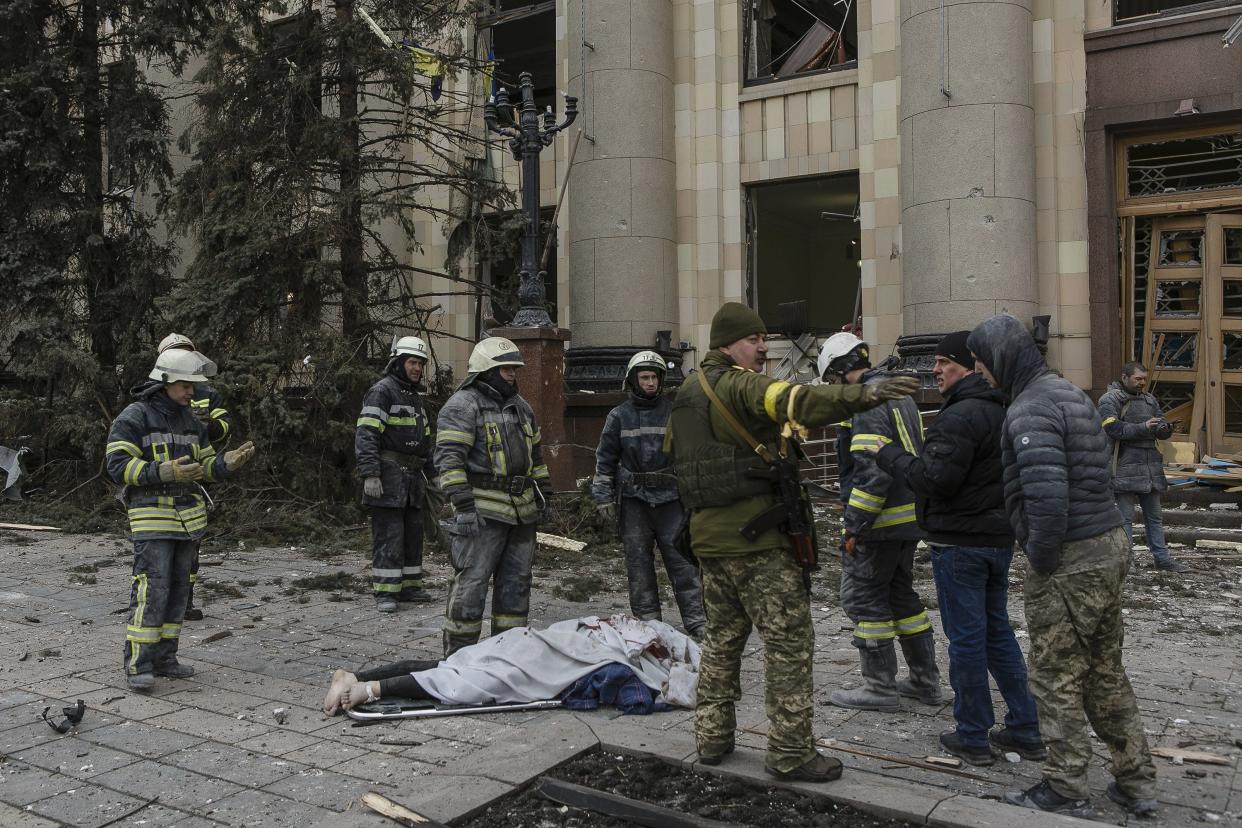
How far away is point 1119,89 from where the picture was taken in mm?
12727

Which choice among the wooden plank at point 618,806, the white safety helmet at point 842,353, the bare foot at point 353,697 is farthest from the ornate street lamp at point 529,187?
the wooden plank at point 618,806

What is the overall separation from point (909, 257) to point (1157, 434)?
4.39 meters

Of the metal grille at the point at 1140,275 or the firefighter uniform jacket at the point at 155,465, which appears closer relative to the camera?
the firefighter uniform jacket at the point at 155,465

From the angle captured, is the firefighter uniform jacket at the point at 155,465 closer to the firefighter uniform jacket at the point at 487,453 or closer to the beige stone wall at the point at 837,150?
the firefighter uniform jacket at the point at 487,453

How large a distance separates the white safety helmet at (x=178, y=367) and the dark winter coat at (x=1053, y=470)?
478cm

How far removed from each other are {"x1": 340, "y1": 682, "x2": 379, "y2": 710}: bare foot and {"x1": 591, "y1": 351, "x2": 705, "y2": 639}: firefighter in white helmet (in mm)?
2335

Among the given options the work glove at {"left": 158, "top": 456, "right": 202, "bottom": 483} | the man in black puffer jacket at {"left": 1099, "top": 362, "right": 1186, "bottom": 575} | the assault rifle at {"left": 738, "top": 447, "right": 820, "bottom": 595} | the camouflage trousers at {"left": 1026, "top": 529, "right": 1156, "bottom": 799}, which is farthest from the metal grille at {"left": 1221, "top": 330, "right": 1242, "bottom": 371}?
the work glove at {"left": 158, "top": 456, "right": 202, "bottom": 483}

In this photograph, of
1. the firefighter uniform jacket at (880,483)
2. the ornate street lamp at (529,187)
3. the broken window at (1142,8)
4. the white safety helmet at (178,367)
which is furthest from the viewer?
the broken window at (1142,8)

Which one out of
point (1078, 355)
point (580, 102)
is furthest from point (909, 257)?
point (580, 102)

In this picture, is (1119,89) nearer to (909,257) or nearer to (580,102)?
(909,257)

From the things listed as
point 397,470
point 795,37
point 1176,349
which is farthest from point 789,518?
point 795,37

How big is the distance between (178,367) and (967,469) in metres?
4.64

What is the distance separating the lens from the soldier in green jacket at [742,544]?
4.32 metres

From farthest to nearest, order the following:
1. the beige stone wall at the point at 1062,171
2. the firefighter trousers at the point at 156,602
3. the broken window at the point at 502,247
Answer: the broken window at the point at 502,247 < the beige stone wall at the point at 1062,171 < the firefighter trousers at the point at 156,602
